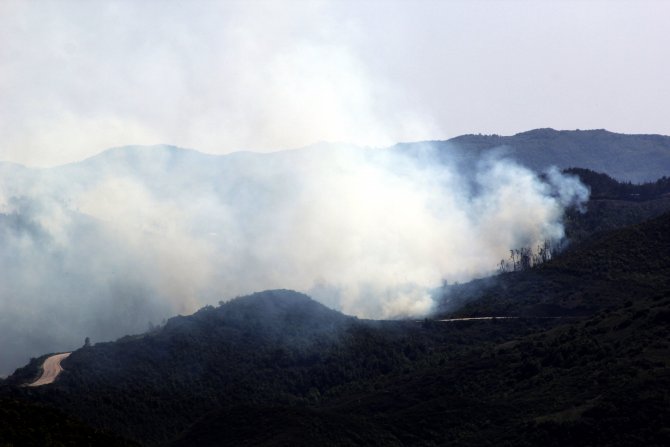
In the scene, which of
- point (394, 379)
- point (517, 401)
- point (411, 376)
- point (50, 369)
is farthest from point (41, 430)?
point (50, 369)

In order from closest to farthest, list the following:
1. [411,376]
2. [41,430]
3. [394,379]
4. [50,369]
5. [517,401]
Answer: [41,430], [517,401], [411,376], [394,379], [50,369]

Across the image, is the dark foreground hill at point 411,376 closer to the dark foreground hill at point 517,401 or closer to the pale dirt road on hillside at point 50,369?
the dark foreground hill at point 517,401

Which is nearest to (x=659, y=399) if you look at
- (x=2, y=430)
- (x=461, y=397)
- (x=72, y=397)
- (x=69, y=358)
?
(x=461, y=397)

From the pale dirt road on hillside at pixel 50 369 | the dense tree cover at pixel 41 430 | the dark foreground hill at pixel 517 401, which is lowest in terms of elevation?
the dark foreground hill at pixel 517 401

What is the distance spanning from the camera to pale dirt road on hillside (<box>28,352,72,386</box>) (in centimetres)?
16662

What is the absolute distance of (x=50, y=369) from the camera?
17700 centimetres

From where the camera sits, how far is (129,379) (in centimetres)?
16350

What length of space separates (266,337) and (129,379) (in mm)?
35657

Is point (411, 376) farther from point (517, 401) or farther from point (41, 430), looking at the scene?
point (41, 430)

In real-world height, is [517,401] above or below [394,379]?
below

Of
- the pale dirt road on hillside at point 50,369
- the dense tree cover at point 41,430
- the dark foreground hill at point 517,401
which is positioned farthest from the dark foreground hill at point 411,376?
the dense tree cover at point 41,430

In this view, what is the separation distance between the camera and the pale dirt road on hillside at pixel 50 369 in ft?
547

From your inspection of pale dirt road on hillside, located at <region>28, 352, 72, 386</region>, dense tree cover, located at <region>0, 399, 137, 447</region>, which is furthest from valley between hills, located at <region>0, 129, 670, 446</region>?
pale dirt road on hillside, located at <region>28, 352, 72, 386</region>

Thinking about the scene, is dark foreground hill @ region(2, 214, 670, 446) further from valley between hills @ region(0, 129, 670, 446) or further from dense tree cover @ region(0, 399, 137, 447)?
dense tree cover @ region(0, 399, 137, 447)
